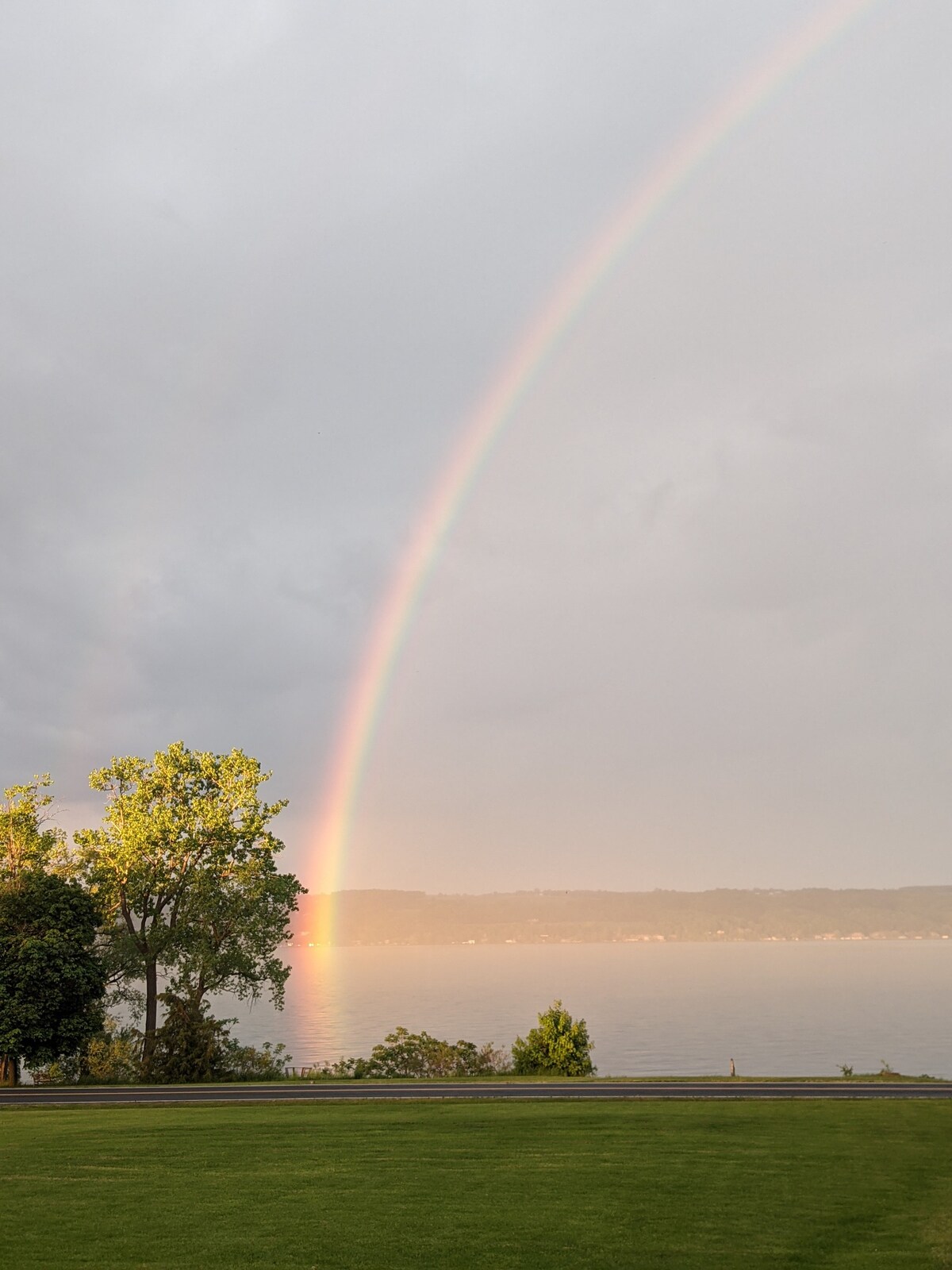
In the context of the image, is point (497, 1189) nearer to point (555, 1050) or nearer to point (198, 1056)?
point (555, 1050)

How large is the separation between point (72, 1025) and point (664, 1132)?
1558 inches

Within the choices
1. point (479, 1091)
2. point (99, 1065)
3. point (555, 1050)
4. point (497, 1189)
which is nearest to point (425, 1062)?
point (555, 1050)

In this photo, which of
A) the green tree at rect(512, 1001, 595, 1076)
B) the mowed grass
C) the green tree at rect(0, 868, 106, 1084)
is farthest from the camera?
the green tree at rect(0, 868, 106, 1084)

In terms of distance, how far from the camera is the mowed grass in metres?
16.8

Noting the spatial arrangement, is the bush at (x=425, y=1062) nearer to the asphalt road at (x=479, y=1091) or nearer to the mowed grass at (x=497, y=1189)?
the asphalt road at (x=479, y=1091)

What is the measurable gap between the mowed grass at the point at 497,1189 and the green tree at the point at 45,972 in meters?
24.1

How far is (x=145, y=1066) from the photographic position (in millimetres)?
52219

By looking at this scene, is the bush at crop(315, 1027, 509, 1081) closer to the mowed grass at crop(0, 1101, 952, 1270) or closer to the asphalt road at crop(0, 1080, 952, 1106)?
the asphalt road at crop(0, 1080, 952, 1106)

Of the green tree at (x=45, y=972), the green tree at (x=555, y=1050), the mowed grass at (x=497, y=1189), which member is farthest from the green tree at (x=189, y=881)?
the mowed grass at (x=497, y=1189)

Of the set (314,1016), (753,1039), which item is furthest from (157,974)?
(314,1016)

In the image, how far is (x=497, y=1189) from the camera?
21172 millimetres

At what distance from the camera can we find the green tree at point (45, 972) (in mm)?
54156

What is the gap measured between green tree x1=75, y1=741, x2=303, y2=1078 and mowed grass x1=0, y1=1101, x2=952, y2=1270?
103 ft

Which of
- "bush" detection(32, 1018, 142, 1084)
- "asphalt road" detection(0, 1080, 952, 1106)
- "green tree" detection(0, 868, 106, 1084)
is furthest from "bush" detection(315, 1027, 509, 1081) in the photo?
"green tree" detection(0, 868, 106, 1084)
